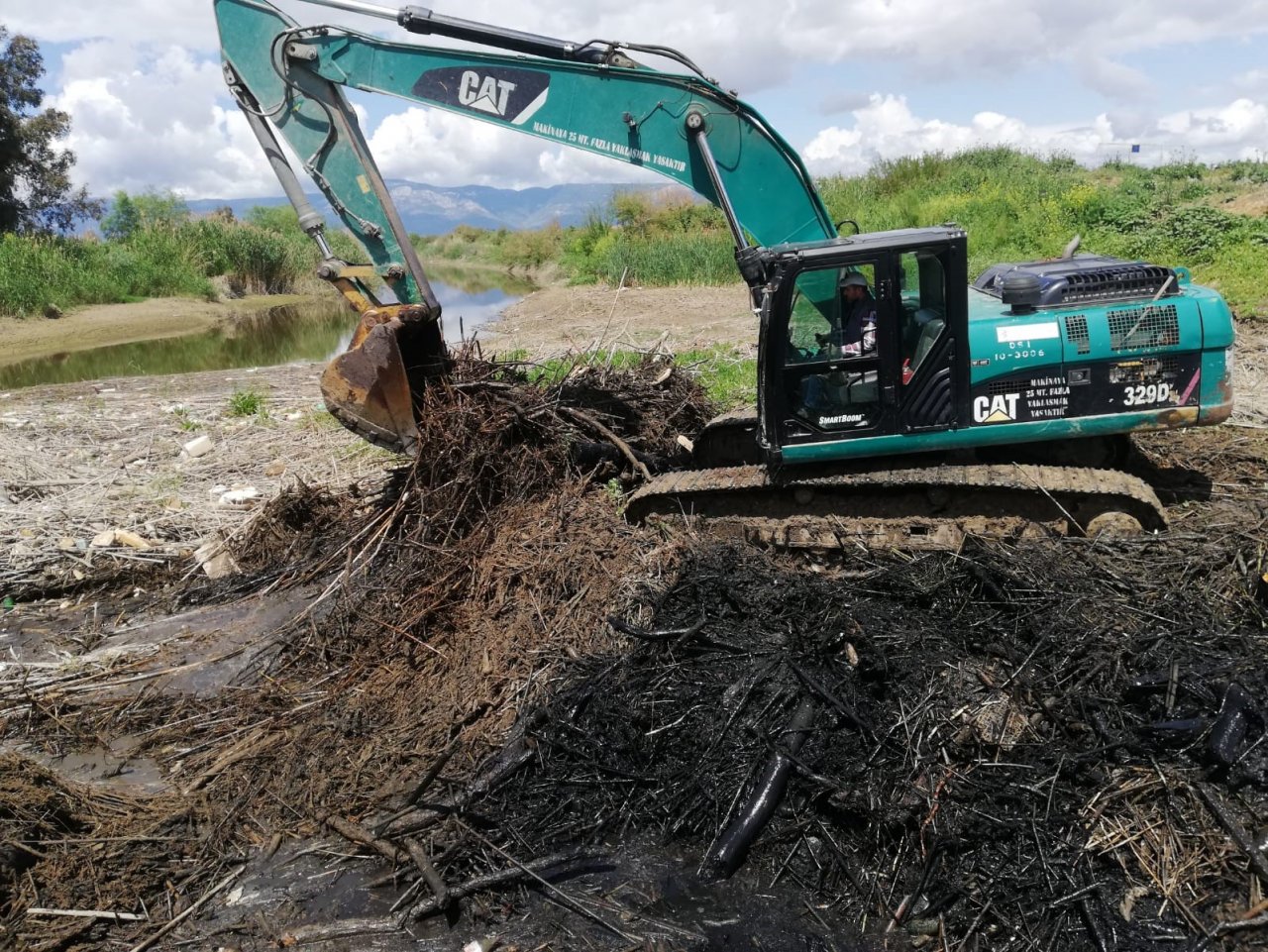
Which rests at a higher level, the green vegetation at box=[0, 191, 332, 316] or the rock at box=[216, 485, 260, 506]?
the green vegetation at box=[0, 191, 332, 316]

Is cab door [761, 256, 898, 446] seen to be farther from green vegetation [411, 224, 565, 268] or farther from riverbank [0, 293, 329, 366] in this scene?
green vegetation [411, 224, 565, 268]

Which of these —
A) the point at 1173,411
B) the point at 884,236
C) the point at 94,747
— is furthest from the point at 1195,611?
the point at 94,747

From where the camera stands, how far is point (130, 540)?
7.32 meters

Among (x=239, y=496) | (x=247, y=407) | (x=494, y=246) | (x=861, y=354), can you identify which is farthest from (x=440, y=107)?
(x=494, y=246)

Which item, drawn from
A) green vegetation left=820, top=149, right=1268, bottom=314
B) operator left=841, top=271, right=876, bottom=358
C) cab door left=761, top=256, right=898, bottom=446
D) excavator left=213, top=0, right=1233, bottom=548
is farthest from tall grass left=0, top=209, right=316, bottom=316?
operator left=841, top=271, right=876, bottom=358

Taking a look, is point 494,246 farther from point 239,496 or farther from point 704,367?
point 239,496

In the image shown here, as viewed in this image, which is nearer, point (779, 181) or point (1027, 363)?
point (1027, 363)

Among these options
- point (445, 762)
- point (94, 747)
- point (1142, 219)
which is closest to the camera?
point (445, 762)

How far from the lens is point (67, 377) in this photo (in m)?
17.1

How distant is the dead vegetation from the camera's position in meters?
3.59

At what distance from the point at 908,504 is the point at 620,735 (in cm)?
270

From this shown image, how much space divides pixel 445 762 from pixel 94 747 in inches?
81.9

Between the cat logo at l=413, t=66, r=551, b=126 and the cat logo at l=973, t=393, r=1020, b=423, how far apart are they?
330 centimetres

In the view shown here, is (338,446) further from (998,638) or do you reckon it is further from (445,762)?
(998,638)
